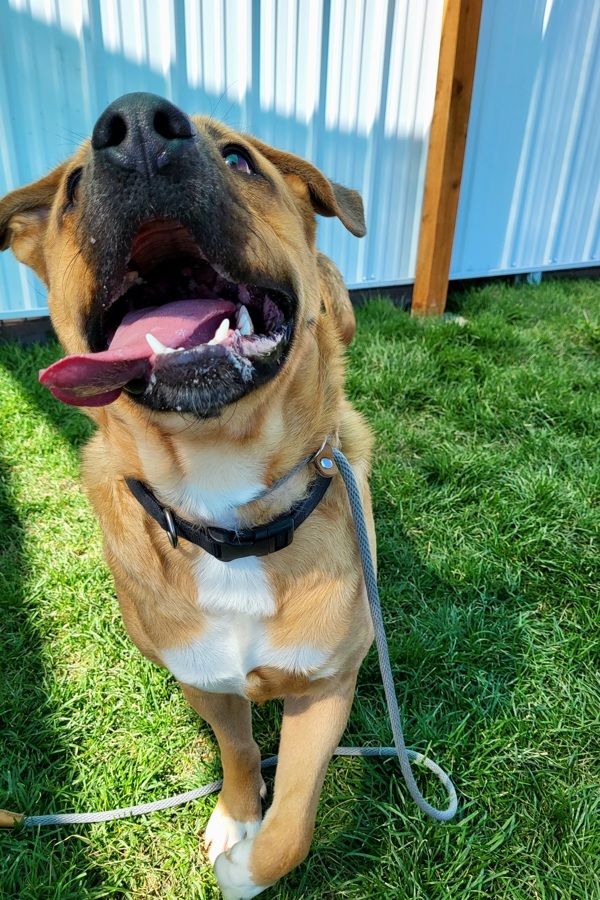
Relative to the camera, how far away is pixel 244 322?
1.54 meters

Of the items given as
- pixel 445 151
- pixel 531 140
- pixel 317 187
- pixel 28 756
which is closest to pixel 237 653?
pixel 28 756

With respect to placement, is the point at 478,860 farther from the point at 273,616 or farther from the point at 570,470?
the point at 570,470

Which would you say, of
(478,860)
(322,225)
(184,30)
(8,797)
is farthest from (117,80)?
(478,860)

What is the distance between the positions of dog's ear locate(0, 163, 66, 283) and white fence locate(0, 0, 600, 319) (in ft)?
8.94

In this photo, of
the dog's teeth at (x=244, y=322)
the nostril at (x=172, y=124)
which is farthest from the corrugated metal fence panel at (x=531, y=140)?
the nostril at (x=172, y=124)

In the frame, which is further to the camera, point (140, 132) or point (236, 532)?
point (236, 532)

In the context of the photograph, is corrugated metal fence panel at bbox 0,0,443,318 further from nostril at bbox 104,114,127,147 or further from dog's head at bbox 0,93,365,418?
nostril at bbox 104,114,127,147

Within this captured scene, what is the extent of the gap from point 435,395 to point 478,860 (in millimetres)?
2899

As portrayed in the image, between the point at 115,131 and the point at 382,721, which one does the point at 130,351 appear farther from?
the point at 382,721

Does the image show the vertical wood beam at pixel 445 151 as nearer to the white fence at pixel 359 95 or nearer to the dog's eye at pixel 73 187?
the white fence at pixel 359 95

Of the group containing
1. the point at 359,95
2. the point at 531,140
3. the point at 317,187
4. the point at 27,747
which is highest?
the point at 317,187

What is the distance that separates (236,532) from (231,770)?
0.84m

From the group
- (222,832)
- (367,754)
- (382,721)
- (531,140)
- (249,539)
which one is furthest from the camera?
(531,140)

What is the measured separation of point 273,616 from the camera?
5.59 feet
